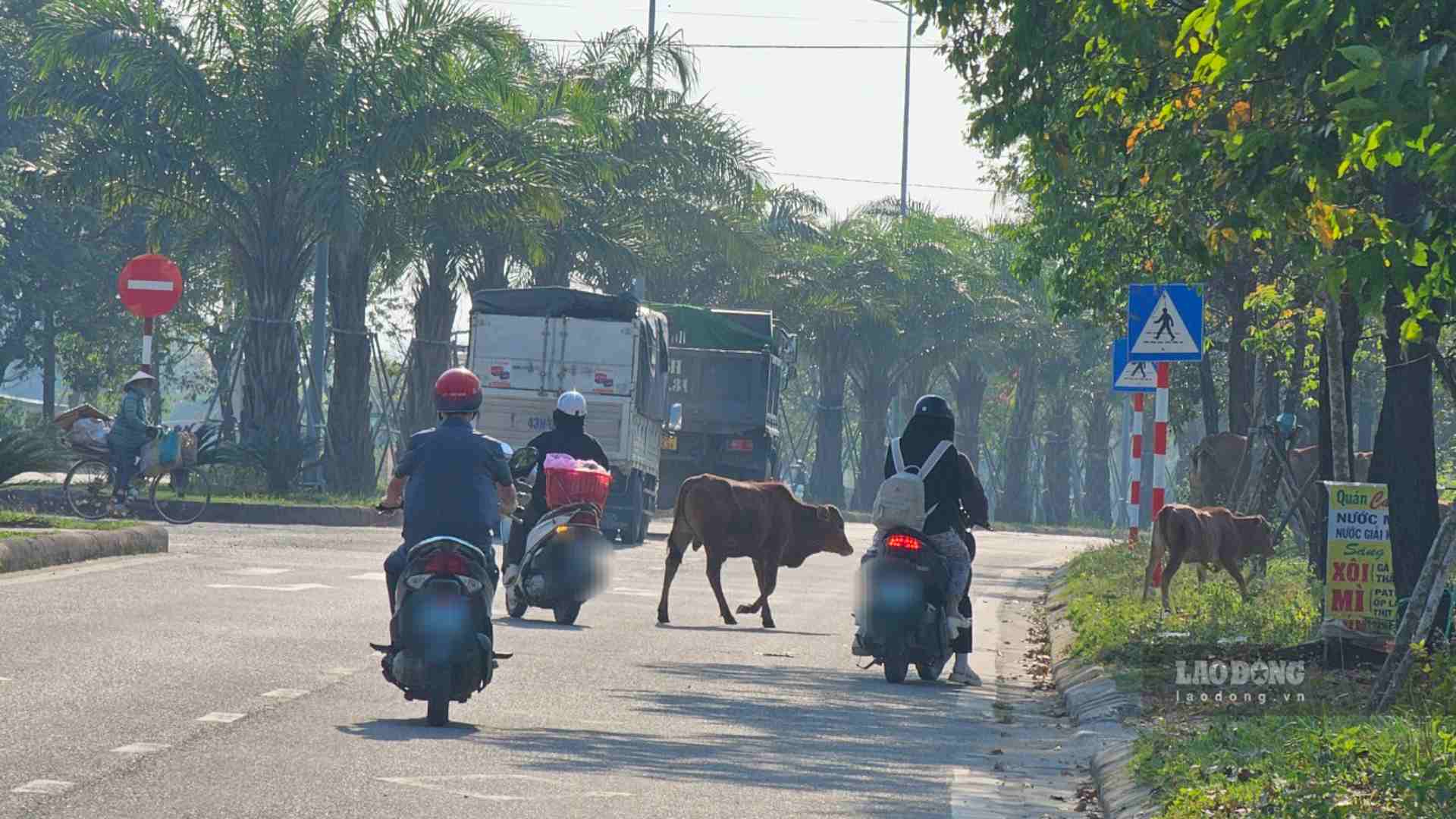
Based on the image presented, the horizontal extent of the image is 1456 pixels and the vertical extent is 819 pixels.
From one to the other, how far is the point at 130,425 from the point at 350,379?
30.2 ft

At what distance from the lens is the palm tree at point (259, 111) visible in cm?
3238

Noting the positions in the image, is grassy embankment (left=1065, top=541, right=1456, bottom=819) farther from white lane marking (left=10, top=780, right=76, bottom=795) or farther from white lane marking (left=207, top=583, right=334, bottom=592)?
white lane marking (left=207, top=583, right=334, bottom=592)

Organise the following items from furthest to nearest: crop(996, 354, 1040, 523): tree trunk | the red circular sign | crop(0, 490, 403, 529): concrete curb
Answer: crop(996, 354, 1040, 523): tree trunk < crop(0, 490, 403, 529): concrete curb < the red circular sign

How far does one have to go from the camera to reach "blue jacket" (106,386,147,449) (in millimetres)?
26531

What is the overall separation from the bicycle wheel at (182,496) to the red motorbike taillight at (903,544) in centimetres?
1564

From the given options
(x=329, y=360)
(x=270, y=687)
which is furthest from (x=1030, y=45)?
(x=329, y=360)

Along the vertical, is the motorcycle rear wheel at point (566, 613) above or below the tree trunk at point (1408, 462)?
below

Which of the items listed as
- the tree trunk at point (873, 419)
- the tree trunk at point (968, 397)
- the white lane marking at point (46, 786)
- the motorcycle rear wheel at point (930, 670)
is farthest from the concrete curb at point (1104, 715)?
the tree trunk at point (968, 397)

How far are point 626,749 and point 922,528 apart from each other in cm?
415

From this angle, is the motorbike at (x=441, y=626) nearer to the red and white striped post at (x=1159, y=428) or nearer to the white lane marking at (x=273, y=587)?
the white lane marking at (x=273, y=587)

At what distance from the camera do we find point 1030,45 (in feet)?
47.9

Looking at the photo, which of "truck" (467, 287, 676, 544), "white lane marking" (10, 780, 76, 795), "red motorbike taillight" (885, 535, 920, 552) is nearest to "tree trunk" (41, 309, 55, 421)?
"truck" (467, 287, 676, 544)

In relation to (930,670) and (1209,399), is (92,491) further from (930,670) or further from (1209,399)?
(930,670)

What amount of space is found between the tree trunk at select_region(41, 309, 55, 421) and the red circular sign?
60.9ft
